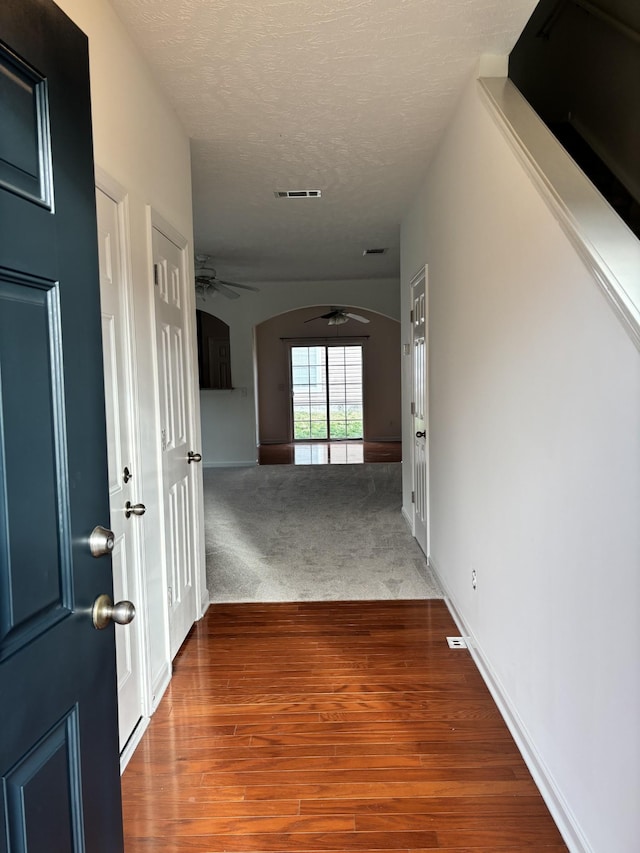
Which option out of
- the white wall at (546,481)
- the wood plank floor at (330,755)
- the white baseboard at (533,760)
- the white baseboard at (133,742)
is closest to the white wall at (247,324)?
the white wall at (546,481)

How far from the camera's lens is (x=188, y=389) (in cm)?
299

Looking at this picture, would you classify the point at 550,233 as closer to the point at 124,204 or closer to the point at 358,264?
the point at 124,204

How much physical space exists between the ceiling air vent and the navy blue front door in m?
3.11

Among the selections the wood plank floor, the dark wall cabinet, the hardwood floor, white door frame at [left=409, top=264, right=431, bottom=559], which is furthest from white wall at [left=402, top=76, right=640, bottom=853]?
the dark wall cabinet

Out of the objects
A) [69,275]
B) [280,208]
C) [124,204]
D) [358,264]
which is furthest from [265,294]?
[69,275]

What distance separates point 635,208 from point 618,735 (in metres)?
1.80

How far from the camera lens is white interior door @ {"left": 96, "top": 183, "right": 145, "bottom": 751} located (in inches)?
76.8

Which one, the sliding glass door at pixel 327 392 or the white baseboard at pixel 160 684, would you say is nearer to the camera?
the white baseboard at pixel 160 684

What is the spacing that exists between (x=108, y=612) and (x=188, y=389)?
199 centimetres

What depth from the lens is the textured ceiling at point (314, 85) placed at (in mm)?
2031

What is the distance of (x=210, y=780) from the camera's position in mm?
1922

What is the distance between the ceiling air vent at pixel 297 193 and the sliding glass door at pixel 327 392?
787 centimetres

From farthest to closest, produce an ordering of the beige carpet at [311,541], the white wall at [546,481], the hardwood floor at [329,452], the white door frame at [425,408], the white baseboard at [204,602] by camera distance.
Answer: the hardwood floor at [329,452] → the white door frame at [425,408] → the beige carpet at [311,541] → the white baseboard at [204,602] → the white wall at [546,481]

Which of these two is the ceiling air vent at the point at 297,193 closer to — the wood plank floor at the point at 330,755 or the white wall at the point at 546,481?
the white wall at the point at 546,481
